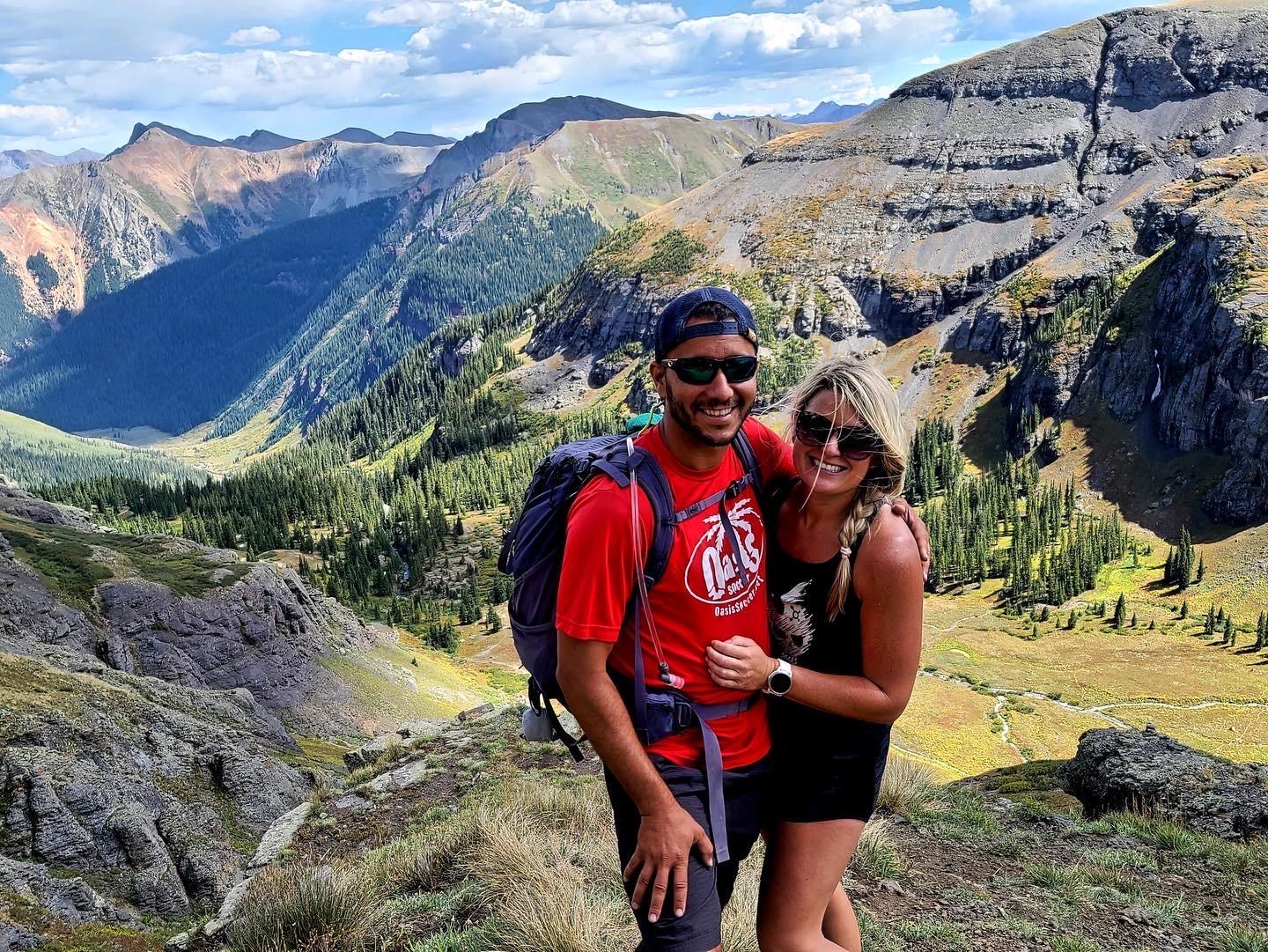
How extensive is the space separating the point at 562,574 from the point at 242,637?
42.7 metres

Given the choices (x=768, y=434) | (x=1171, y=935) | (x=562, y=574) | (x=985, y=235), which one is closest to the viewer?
(x=562, y=574)

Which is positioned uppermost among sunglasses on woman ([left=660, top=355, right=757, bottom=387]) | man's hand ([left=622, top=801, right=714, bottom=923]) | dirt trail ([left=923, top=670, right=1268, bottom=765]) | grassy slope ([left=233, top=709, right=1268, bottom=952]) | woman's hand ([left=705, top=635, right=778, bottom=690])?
sunglasses on woman ([left=660, top=355, right=757, bottom=387])

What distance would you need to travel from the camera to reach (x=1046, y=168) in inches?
7397

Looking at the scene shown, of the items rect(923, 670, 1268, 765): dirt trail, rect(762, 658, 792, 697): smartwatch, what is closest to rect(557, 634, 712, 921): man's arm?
rect(762, 658, 792, 697): smartwatch

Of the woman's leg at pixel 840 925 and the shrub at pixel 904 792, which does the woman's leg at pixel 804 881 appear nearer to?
the woman's leg at pixel 840 925

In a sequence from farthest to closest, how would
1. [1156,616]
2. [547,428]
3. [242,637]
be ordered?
[547,428]
[1156,616]
[242,637]

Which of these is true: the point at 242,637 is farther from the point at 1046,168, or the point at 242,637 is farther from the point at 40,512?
the point at 1046,168

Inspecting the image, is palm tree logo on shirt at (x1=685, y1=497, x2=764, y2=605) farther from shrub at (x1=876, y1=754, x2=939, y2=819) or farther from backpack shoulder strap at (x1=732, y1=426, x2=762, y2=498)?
shrub at (x1=876, y1=754, x2=939, y2=819)

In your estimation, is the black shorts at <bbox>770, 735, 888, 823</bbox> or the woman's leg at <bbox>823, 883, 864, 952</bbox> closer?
the black shorts at <bbox>770, 735, 888, 823</bbox>

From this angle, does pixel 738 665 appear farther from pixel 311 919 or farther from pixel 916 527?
pixel 311 919

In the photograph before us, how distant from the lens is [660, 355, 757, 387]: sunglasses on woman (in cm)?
468

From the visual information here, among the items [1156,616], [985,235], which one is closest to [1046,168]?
[985,235]

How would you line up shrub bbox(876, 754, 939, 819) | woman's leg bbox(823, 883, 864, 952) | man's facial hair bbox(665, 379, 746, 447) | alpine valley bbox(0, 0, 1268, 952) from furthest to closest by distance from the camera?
shrub bbox(876, 754, 939, 819) < alpine valley bbox(0, 0, 1268, 952) < woman's leg bbox(823, 883, 864, 952) < man's facial hair bbox(665, 379, 746, 447)

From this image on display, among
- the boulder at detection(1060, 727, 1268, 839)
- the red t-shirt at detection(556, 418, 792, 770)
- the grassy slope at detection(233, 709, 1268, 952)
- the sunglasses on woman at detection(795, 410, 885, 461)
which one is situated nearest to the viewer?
the red t-shirt at detection(556, 418, 792, 770)
